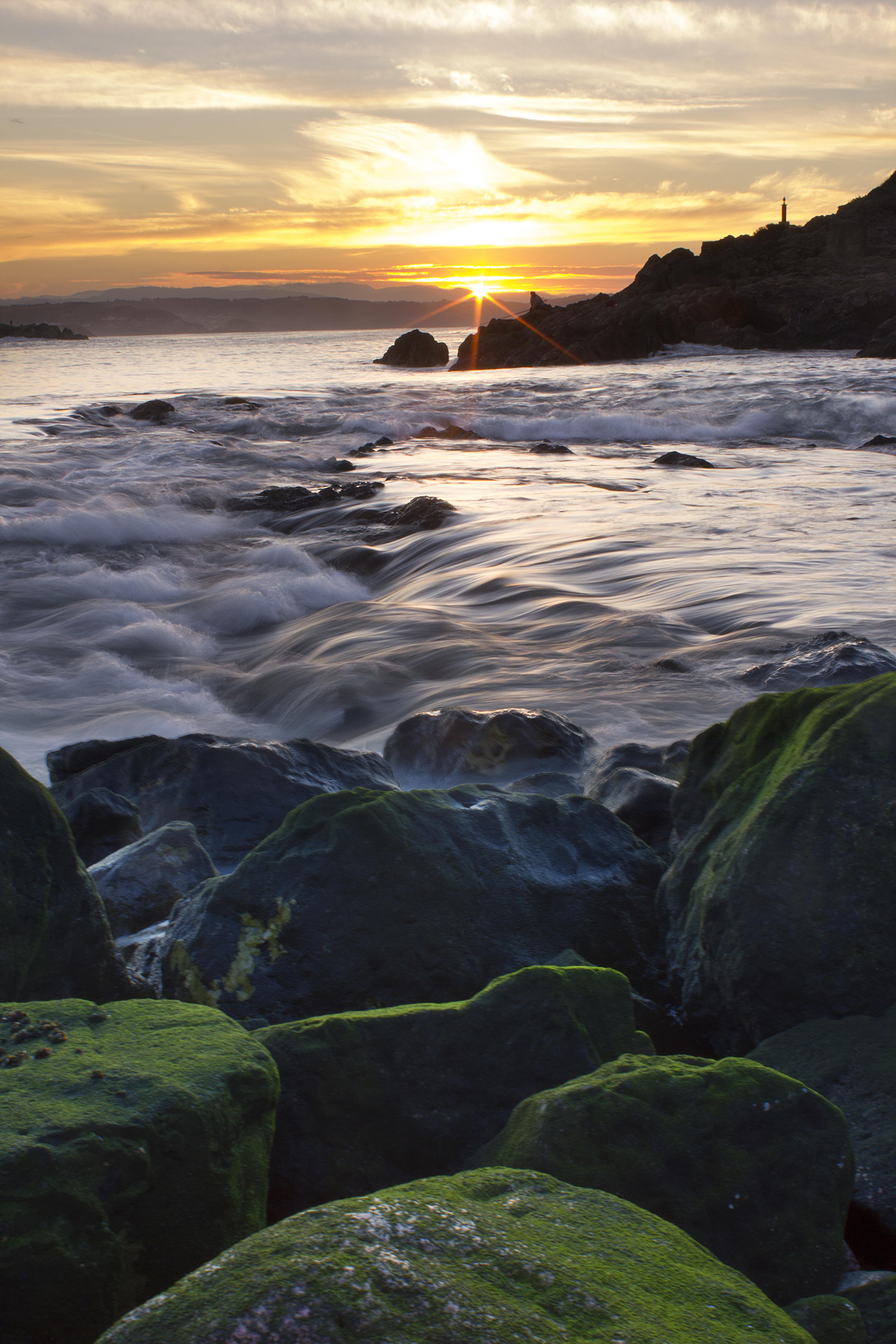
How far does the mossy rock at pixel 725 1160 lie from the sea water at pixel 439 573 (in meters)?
4.38

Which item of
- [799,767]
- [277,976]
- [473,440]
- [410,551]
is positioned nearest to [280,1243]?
[277,976]

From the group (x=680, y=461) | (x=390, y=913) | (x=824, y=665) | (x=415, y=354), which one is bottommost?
(x=390, y=913)

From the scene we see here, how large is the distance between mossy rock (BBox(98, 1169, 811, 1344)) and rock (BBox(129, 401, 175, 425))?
2773 centimetres

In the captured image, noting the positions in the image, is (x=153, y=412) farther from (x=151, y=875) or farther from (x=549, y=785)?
(x=151, y=875)

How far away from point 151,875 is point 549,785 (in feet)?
5.95

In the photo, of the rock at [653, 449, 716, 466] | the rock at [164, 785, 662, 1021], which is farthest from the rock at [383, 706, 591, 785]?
the rock at [653, 449, 716, 466]

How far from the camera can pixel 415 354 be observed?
2530 inches

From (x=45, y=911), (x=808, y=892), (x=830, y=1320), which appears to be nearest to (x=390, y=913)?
(x=45, y=911)

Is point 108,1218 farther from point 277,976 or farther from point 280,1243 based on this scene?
point 277,976

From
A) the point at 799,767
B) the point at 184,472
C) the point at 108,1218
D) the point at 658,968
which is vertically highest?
the point at 184,472

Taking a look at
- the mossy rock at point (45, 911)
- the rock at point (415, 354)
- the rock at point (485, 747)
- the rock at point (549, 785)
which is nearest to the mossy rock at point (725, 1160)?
the mossy rock at point (45, 911)

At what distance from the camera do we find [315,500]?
15852mm

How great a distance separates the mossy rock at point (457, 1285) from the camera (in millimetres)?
1279

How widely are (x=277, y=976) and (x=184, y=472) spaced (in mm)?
17698
